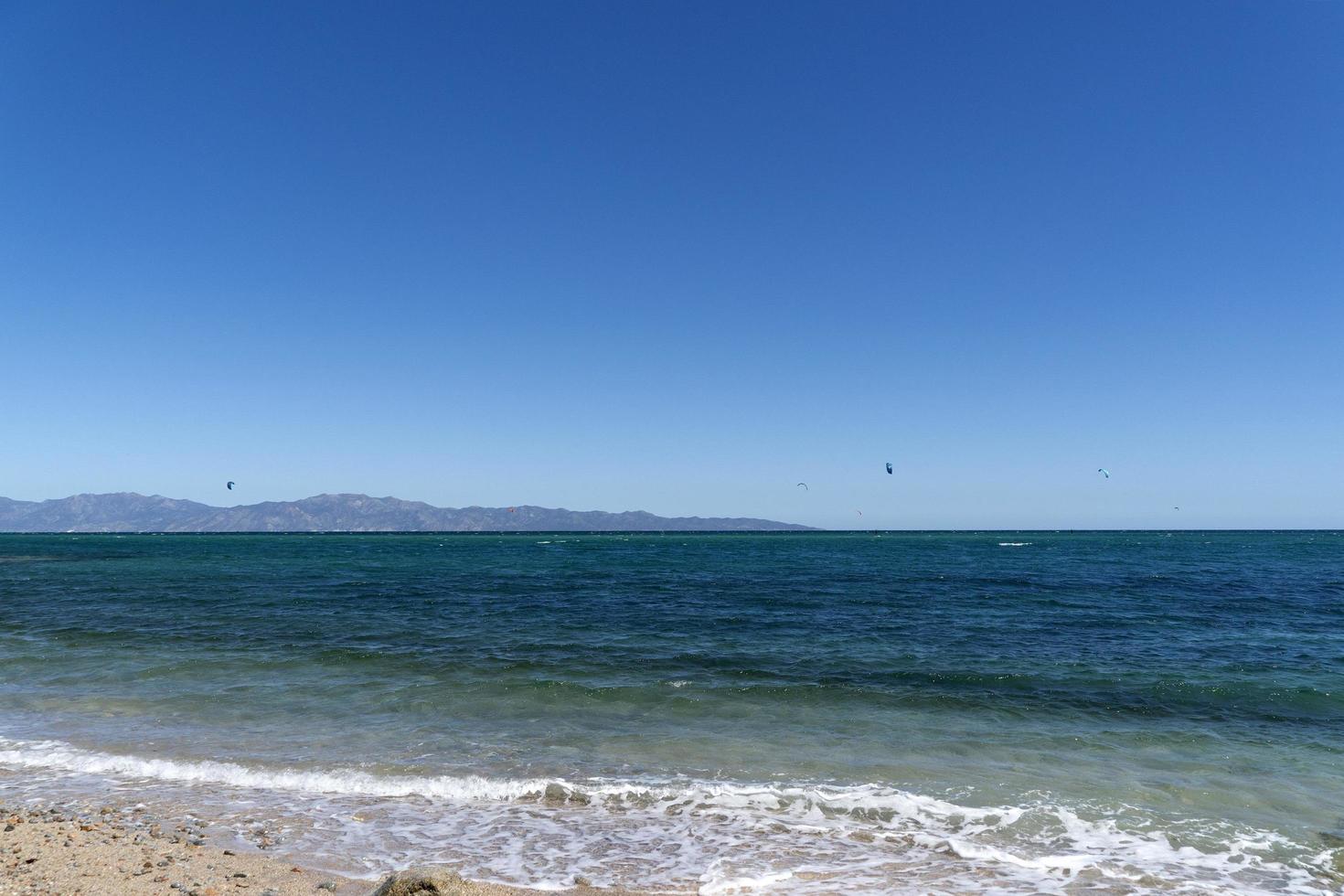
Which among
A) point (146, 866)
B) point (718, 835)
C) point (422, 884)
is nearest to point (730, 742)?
point (718, 835)

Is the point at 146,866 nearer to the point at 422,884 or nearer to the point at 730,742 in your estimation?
the point at 422,884

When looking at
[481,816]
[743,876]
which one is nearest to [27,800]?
[481,816]

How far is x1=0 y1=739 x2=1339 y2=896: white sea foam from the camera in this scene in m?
7.79

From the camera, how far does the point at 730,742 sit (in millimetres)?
12445

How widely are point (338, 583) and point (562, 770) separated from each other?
135 ft

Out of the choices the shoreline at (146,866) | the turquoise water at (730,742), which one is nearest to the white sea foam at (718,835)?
the turquoise water at (730,742)

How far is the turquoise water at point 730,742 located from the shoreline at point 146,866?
0.55 meters

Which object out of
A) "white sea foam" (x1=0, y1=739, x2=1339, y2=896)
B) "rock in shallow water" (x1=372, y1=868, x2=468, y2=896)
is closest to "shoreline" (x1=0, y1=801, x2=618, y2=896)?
"rock in shallow water" (x1=372, y1=868, x2=468, y2=896)

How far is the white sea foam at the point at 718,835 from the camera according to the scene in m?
7.79

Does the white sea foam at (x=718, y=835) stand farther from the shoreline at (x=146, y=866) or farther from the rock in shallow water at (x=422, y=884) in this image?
the rock in shallow water at (x=422, y=884)

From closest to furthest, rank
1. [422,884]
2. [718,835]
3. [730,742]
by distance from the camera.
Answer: [422,884], [718,835], [730,742]

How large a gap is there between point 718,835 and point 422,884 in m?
3.77

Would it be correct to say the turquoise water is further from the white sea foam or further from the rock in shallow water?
the rock in shallow water

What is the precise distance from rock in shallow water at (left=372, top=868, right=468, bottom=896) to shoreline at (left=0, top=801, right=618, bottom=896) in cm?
2
